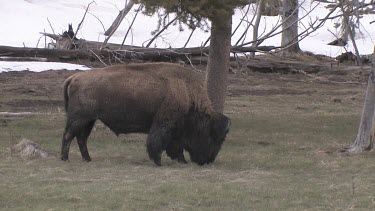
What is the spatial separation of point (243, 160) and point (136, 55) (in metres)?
7.46

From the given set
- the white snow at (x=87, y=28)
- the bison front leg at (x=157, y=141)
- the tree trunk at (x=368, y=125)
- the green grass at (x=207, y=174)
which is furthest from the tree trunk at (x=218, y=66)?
the white snow at (x=87, y=28)

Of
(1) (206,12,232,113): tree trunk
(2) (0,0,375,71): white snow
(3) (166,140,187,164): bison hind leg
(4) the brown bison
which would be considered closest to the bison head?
(4) the brown bison

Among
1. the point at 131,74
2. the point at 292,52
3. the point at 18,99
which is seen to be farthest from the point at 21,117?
the point at 292,52

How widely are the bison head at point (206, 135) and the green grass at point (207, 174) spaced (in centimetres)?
24

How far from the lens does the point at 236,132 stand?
15984 mm

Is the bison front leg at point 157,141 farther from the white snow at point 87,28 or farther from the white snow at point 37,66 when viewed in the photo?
the white snow at point 87,28

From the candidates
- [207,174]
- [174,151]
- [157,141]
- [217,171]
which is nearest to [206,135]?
[174,151]

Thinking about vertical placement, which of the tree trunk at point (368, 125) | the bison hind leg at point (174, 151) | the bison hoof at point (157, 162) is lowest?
the bison hoof at point (157, 162)

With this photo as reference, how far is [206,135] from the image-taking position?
12.6 metres

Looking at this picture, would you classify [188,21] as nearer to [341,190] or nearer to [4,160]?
[4,160]

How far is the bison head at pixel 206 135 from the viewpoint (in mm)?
12547

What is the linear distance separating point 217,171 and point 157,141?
1.14 m

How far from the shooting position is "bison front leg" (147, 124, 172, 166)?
40.3ft

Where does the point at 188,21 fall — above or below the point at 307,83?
above
